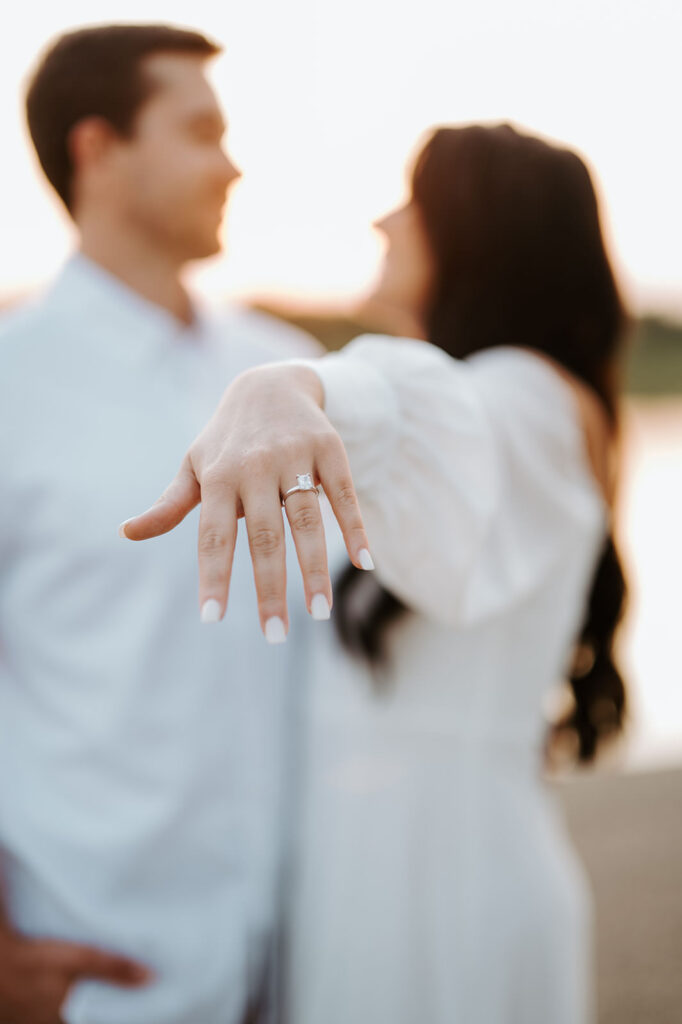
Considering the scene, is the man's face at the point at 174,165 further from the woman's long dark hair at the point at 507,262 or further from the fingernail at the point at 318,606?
the fingernail at the point at 318,606

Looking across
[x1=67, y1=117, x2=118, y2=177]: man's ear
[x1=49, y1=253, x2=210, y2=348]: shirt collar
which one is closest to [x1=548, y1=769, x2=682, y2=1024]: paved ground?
[x1=49, y1=253, x2=210, y2=348]: shirt collar

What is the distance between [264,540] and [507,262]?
106 centimetres

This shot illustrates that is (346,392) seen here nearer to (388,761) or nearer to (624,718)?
(388,761)

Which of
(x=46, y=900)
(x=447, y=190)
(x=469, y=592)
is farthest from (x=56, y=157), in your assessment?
(x=46, y=900)

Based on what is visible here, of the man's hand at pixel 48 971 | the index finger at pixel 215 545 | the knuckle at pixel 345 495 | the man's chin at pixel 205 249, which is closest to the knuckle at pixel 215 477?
the index finger at pixel 215 545

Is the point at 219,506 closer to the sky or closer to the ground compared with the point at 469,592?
closer to the sky

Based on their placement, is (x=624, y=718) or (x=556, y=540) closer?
(x=556, y=540)

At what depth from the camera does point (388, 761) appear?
169 centimetres

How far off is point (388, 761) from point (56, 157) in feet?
5.07

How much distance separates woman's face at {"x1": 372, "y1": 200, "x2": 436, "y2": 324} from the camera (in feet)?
5.67

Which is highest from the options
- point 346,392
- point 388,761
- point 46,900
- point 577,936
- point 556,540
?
point 346,392

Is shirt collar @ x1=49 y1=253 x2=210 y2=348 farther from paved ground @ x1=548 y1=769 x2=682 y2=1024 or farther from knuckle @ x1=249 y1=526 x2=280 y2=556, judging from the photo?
paved ground @ x1=548 y1=769 x2=682 y2=1024

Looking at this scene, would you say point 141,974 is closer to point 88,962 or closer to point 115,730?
point 88,962

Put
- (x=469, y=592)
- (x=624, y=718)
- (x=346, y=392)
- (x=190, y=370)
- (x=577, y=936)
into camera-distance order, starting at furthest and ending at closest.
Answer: (x=624, y=718)
(x=190, y=370)
(x=577, y=936)
(x=469, y=592)
(x=346, y=392)
